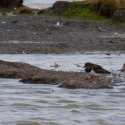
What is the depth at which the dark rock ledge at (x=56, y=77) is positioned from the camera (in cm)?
1052

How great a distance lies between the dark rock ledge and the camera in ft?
34.5

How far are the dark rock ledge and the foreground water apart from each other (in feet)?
0.74

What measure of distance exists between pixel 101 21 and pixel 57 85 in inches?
526

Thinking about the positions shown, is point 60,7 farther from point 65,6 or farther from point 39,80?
point 39,80

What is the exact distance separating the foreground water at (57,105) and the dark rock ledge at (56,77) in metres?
0.23

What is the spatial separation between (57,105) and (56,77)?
6.56 feet

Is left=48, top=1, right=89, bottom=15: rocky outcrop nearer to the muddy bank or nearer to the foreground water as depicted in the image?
the muddy bank

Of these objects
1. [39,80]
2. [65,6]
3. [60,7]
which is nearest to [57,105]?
[39,80]

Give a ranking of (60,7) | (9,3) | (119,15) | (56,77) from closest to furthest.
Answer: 1. (56,77)
2. (119,15)
3. (60,7)
4. (9,3)

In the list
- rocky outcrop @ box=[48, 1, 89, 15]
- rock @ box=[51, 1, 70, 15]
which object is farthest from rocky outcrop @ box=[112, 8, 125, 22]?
rock @ box=[51, 1, 70, 15]

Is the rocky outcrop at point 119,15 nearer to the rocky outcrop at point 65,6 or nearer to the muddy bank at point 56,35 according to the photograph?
the muddy bank at point 56,35

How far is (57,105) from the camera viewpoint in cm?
913

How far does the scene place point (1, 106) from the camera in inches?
352

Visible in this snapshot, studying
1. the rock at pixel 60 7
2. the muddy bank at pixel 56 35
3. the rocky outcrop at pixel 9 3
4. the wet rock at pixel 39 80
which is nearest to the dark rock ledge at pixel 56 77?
the wet rock at pixel 39 80
